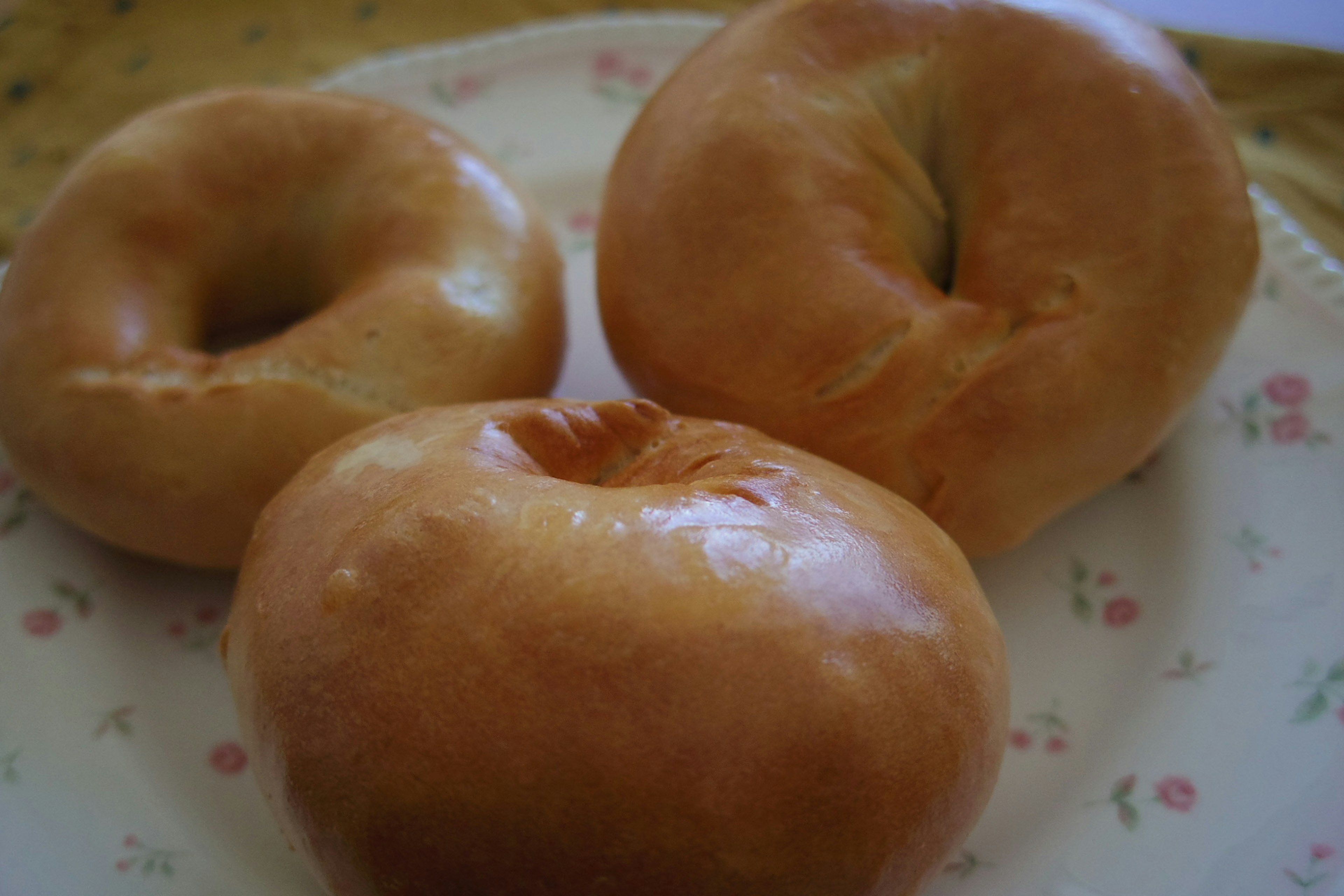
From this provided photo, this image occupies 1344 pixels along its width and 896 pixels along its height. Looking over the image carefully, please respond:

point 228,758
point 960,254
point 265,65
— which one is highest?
point 960,254

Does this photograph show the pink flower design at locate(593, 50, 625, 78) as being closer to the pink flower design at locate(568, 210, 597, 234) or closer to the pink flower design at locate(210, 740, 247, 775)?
the pink flower design at locate(568, 210, 597, 234)

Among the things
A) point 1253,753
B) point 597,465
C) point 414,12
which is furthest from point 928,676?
point 414,12

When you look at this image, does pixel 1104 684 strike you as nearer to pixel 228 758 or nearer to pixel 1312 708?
pixel 1312 708

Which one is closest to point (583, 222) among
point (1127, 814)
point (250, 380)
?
point (250, 380)

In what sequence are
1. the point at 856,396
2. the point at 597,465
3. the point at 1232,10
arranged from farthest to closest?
the point at 1232,10 → the point at 856,396 → the point at 597,465

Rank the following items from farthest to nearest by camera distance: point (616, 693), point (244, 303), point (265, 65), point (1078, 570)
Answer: point (265, 65) → point (244, 303) → point (1078, 570) → point (616, 693)

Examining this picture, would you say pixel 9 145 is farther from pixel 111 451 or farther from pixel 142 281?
pixel 111 451

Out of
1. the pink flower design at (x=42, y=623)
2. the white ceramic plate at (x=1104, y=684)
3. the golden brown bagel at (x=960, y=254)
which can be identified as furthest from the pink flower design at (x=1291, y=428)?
the pink flower design at (x=42, y=623)
